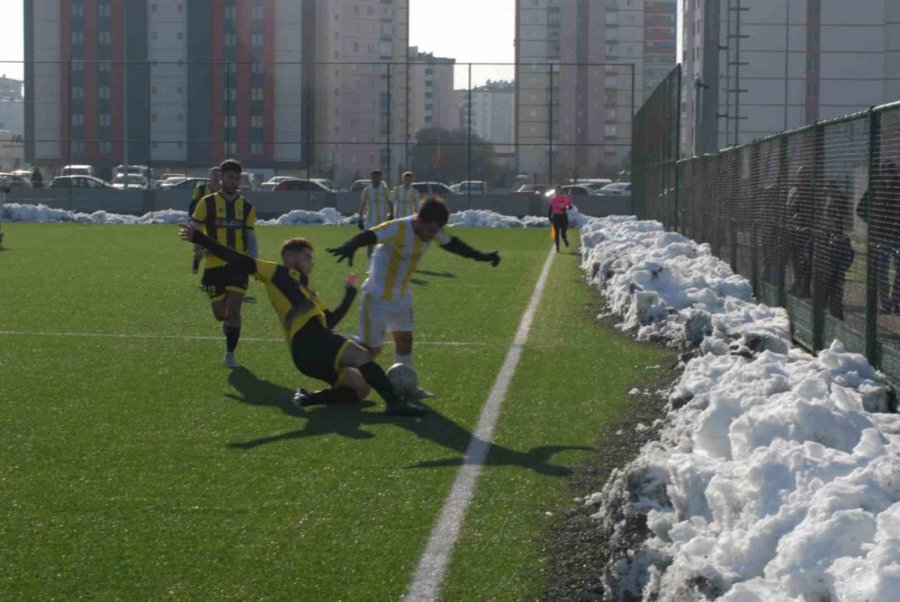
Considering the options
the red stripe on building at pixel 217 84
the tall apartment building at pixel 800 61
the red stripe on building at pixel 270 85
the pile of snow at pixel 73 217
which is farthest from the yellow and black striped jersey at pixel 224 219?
the red stripe on building at pixel 217 84

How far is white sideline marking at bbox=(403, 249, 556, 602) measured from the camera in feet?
17.0

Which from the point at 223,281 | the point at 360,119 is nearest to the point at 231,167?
the point at 223,281

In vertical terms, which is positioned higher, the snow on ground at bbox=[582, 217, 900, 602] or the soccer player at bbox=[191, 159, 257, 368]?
the soccer player at bbox=[191, 159, 257, 368]

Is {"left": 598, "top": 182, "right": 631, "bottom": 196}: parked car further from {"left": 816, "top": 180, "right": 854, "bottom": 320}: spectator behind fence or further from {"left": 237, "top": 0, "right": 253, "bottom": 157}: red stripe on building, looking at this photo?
{"left": 816, "top": 180, "right": 854, "bottom": 320}: spectator behind fence

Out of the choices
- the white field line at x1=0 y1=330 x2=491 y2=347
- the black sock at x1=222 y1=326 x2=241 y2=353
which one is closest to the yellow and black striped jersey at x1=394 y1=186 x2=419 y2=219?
the white field line at x1=0 y1=330 x2=491 y2=347

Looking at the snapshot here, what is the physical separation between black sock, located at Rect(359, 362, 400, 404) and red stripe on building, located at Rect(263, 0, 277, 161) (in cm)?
4137

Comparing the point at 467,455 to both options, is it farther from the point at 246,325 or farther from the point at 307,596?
the point at 246,325

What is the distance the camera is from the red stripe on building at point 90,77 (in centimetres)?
7662

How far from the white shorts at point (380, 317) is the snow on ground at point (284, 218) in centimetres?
3349

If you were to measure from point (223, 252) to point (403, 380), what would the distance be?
57.4 inches

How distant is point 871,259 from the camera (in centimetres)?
856

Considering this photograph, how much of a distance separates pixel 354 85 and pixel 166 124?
22373mm

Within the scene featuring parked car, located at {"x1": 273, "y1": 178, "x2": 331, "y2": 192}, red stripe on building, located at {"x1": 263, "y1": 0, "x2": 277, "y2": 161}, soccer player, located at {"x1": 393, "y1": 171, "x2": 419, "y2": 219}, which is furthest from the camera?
red stripe on building, located at {"x1": 263, "y1": 0, "x2": 277, "y2": 161}

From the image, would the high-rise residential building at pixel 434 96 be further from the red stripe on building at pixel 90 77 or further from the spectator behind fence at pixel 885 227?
the spectator behind fence at pixel 885 227
